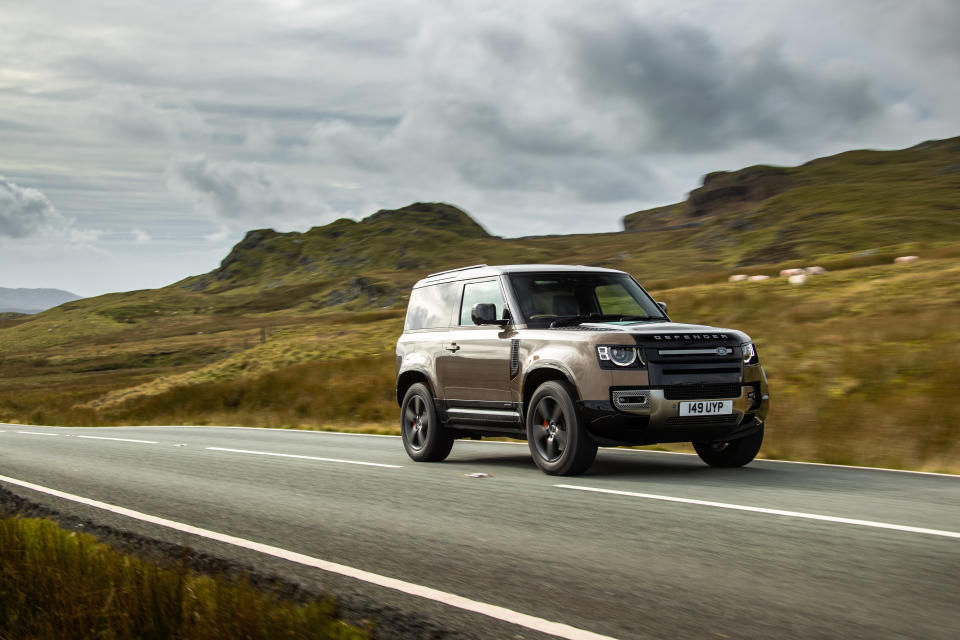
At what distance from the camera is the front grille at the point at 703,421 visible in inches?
337

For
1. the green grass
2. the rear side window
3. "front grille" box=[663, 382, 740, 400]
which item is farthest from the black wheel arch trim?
the green grass

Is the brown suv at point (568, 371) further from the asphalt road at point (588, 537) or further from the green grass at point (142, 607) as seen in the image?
the green grass at point (142, 607)

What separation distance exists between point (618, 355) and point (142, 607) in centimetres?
531

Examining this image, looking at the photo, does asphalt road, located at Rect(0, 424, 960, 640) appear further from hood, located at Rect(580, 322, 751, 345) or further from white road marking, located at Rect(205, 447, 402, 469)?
hood, located at Rect(580, 322, 751, 345)

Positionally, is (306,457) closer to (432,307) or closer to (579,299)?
(432,307)

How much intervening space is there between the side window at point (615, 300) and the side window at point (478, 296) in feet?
3.62

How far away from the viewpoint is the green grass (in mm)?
3912

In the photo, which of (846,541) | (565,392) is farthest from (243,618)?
(565,392)

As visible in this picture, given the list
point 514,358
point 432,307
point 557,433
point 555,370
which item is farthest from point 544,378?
point 432,307

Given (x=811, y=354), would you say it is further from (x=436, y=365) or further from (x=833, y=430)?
Answer: (x=436, y=365)

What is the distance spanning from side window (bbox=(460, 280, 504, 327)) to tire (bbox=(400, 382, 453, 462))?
3.52 feet

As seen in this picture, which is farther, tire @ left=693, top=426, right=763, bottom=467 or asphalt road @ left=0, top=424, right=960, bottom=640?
tire @ left=693, top=426, right=763, bottom=467

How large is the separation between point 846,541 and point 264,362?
41.1m

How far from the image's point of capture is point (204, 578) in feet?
15.5
